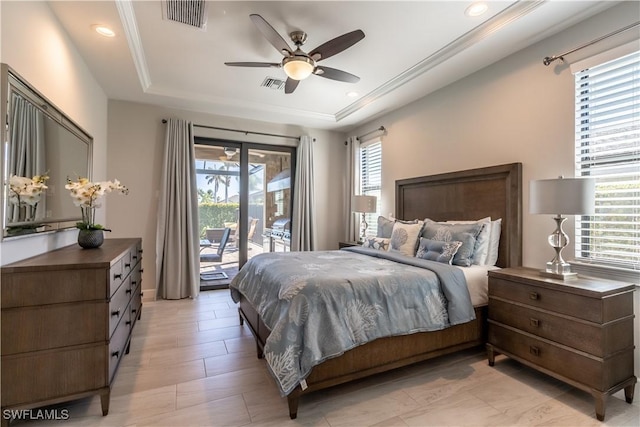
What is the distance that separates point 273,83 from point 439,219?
264 cm

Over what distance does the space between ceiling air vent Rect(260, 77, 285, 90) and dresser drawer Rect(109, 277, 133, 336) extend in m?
2.63

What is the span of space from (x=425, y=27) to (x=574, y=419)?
3.03m

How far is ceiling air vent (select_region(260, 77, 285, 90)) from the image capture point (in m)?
3.60

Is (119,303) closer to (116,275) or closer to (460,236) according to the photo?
(116,275)

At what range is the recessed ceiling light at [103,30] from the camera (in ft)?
7.92

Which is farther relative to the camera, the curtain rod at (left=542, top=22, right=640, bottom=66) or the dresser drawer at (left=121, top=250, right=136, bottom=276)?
the dresser drawer at (left=121, top=250, right=136, bottom=276)

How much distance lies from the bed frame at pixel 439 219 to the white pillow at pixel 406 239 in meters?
0.51

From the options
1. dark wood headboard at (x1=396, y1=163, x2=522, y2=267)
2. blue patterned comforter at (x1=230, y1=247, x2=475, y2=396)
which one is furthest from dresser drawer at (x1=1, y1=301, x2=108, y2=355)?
dark wood headboard at (x1=396, y1=163, x2=522, y2=267)

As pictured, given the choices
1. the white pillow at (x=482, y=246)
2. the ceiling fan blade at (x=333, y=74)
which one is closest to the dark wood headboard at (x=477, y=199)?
the white pillow at (x=482, y=246)

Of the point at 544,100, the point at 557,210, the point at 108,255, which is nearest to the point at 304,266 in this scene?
the point at 108,255

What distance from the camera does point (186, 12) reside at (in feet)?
7.83

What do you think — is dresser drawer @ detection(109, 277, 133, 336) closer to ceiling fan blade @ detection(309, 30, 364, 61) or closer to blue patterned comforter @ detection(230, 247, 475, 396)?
blue patterned comforter @ detection(230, 247, 475, 396)

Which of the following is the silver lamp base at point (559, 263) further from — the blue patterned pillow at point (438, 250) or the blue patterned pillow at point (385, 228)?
the blue patterned pillow at point (385, 228)

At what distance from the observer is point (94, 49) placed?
8.95 ft
